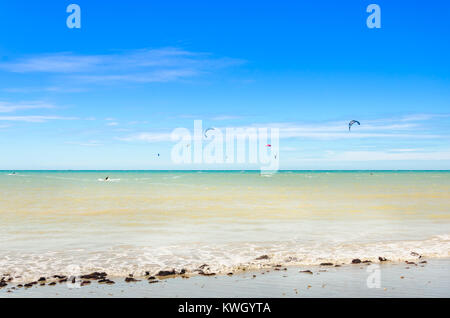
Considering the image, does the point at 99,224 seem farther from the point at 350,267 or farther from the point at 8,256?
the point at 350,267

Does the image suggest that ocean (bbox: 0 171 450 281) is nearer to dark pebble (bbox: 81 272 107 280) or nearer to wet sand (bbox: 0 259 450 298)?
dark pebble (bbox: 81 272 107 280)

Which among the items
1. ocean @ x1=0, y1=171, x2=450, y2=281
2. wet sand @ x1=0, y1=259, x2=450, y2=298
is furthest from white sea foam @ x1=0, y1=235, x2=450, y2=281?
wet sand @ x1=0, y1=259, x2=450, y2=298

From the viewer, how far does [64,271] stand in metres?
14.6

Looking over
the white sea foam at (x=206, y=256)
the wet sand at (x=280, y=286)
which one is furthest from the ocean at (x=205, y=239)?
the wet sand at (x=280, y=286)

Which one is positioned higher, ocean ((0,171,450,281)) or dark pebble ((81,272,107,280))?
dark pebble ((81,272,107,280))

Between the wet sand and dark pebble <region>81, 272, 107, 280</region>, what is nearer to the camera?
the wet sand

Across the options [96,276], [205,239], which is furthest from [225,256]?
[96,276]

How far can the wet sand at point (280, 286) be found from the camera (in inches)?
467

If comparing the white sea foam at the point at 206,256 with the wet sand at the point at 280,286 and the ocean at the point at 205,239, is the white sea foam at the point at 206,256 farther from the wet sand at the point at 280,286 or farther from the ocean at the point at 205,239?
the wet sand at the point at 280,286

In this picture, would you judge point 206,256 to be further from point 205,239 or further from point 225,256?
point 205,239

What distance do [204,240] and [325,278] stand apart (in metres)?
8.84

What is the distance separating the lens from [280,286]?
1262 cm

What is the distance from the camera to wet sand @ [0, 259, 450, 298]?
1187 centimetres
